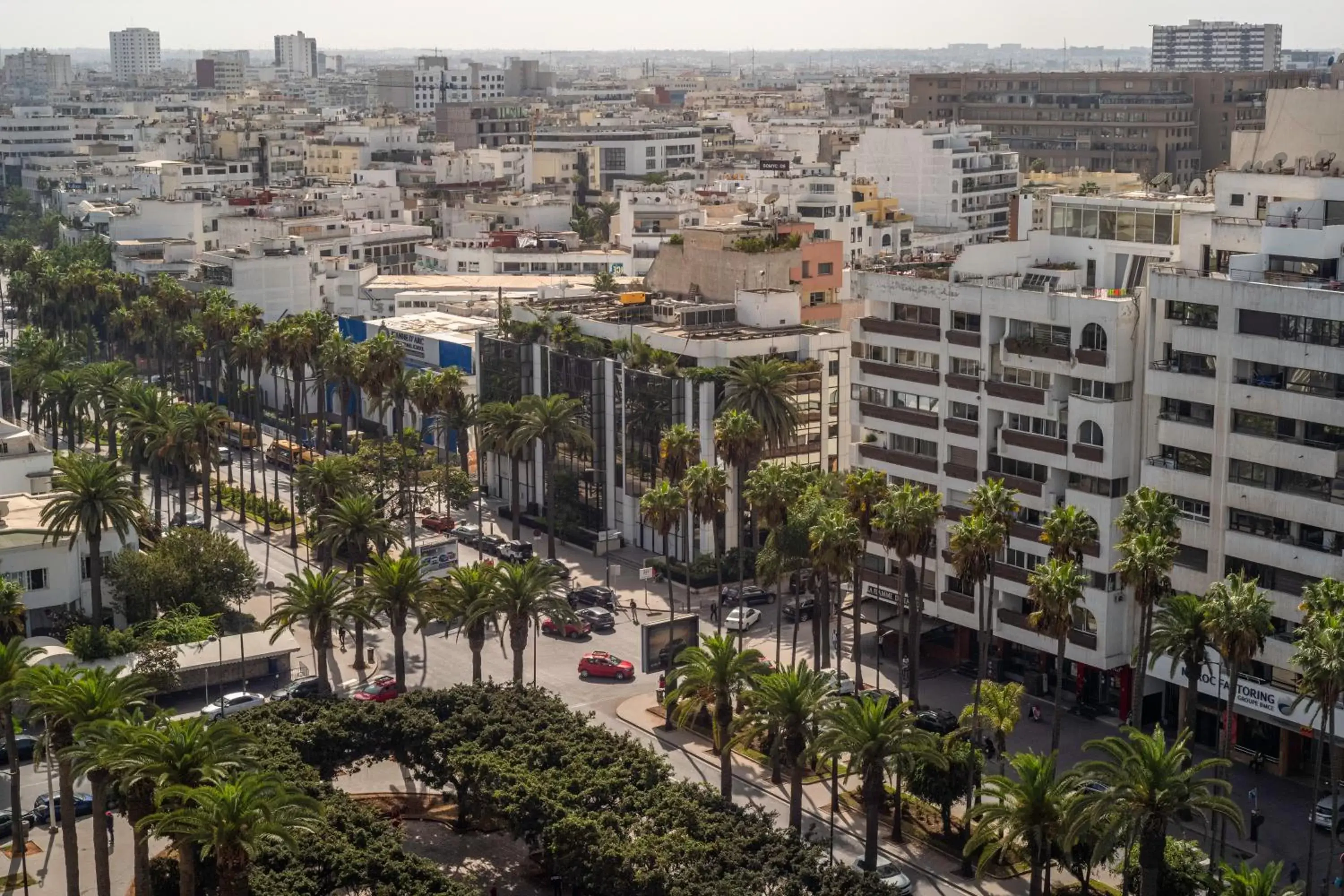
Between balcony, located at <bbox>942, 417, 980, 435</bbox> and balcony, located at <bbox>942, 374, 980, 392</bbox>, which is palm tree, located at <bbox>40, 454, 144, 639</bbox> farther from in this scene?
balcony, located at <bbox>942, 374, 980, 392</bbox>

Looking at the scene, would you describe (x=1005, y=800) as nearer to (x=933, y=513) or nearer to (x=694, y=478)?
(x=933, y=513)

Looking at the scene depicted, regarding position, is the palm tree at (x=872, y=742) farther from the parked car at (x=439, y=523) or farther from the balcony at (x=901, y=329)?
the parked car at (x=439, y=523)

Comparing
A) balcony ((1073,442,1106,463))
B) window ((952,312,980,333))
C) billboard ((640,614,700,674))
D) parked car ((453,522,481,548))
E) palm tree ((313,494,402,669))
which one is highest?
window ((952,312,980,333))

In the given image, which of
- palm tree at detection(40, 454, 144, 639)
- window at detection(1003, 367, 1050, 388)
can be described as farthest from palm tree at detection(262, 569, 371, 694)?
window at detection(1003, 367, 1050, 388)

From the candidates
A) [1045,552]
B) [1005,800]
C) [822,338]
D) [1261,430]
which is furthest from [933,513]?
[822,338]

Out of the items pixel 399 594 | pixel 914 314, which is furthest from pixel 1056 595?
pixel 399 594

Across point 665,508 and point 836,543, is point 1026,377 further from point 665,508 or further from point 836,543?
point 665,508
